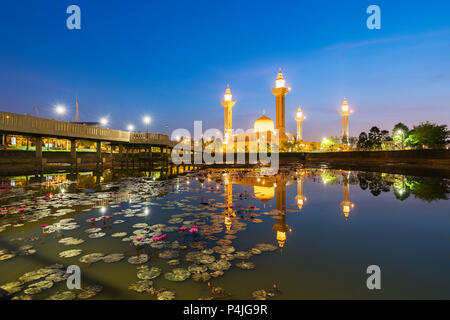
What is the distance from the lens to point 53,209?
8.08 m

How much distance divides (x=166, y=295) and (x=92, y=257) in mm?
2139

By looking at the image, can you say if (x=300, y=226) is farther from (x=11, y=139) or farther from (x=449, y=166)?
(x=11, y=139)

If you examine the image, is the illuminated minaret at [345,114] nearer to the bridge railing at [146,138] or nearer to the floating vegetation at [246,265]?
the bridge railing at [146,138]

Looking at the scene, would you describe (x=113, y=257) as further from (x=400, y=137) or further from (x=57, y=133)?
(x=400, y=137)

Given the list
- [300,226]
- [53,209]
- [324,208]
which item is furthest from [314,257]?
[53,209]

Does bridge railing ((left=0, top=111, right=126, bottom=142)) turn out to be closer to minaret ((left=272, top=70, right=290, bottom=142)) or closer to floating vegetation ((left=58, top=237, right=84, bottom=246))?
floating vegetation ((left=58, top=237, right=84, bottom=246))

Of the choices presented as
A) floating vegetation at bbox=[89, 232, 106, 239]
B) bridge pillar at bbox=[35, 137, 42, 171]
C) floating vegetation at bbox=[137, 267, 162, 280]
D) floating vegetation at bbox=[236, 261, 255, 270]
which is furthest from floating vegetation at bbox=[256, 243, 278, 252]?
bridge pillar at bbox=[35, 137, 42, 171]

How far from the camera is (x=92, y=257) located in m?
4.36

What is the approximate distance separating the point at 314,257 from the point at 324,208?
4.76m

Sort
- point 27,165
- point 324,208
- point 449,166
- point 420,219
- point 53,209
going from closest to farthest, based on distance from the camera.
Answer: point 420,219 < point 53,209 < point 324,208 < point 449,166 < point 27,165

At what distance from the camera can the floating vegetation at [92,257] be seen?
4246 mm

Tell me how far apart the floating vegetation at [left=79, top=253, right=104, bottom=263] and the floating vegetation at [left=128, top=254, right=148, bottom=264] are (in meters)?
0.63

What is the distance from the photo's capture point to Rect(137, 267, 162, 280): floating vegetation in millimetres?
3638

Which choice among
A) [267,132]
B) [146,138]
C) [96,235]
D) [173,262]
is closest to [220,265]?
[173,262]
